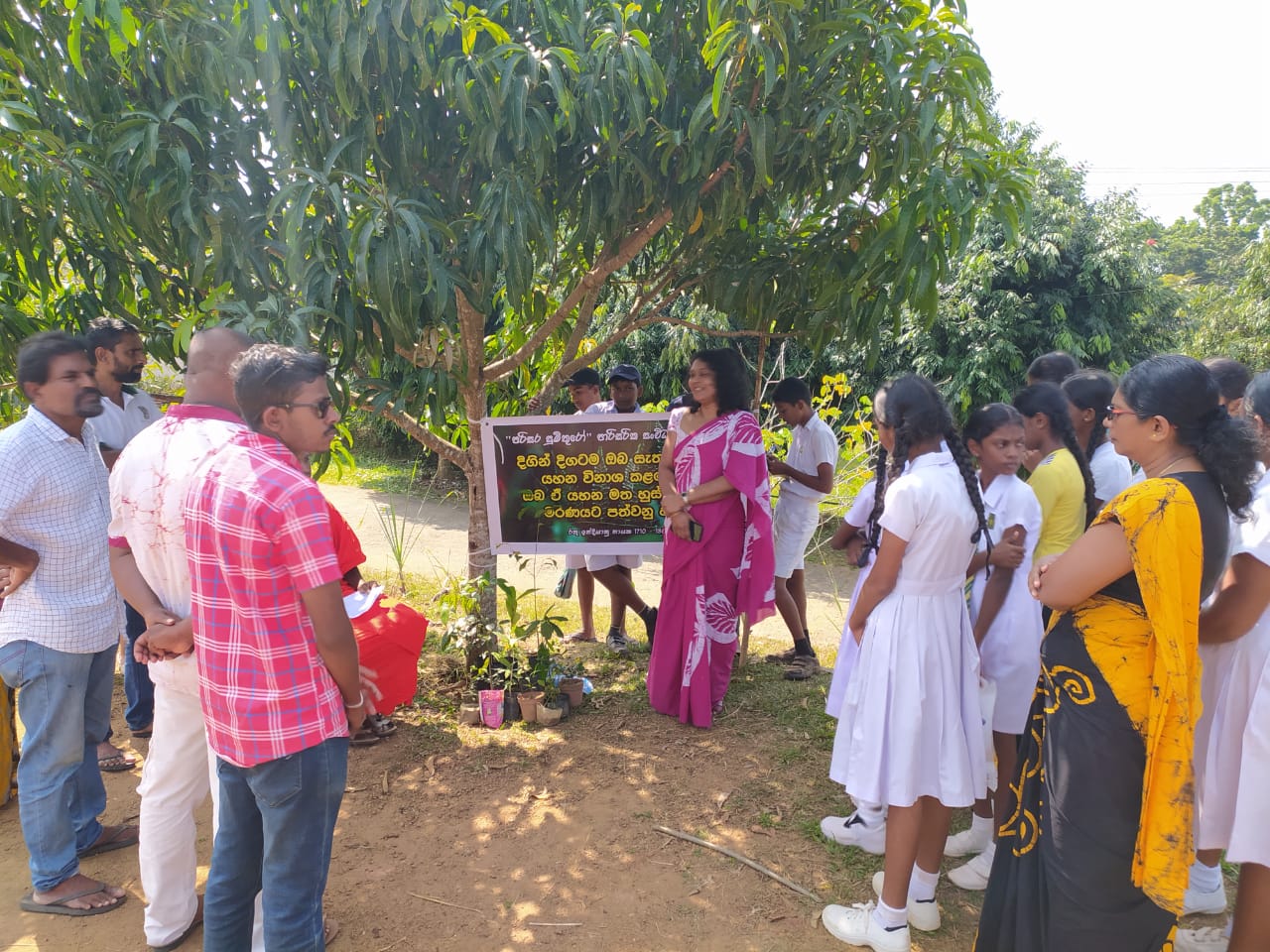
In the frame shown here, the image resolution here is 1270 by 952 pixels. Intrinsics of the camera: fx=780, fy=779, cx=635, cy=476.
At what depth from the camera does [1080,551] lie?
1.90 meters

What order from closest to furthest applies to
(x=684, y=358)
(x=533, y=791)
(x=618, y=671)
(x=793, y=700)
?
1. (x=533, y=791)
2. (x=793, y=700)
3. (x=618, y=671)
4. (x=684, y=358)

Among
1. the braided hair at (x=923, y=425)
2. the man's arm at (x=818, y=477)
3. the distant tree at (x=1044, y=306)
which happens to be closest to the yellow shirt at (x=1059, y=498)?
the braided hair at (x=923, y=425)

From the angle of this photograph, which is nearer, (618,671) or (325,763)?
(325,763)

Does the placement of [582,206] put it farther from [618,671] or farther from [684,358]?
[684,358]

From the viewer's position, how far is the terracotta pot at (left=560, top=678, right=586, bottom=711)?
4.05 m

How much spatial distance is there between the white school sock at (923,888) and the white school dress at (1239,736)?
2.46ft

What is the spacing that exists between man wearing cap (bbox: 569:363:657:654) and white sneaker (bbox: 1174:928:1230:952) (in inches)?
109

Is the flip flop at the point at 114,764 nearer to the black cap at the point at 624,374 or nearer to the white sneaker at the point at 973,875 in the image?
the black cap at the point at 624,374

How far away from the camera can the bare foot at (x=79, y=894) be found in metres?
2.51

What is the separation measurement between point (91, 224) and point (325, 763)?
7.03ft

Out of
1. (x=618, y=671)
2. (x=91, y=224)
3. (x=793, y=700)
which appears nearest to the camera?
(x=91, y=224)

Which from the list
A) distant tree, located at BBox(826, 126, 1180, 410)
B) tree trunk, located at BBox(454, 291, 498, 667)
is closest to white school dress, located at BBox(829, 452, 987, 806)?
tree trunk, located at BBox(454, 291, 498, 667)

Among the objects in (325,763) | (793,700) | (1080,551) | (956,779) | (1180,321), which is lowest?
(793,700)

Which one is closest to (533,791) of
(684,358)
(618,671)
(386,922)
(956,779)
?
(386,922)
